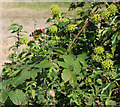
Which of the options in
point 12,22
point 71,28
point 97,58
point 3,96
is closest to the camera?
point 3,96

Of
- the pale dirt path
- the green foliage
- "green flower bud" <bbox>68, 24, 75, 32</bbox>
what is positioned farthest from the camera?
the pale dirt path

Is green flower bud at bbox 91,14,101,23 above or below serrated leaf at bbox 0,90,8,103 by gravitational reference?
above

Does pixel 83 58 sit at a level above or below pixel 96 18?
below

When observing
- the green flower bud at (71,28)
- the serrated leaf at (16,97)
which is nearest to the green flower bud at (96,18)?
the green flower bud at (71,28)

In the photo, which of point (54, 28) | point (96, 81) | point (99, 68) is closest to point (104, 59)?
point (99, 68)

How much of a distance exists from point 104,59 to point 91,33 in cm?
25

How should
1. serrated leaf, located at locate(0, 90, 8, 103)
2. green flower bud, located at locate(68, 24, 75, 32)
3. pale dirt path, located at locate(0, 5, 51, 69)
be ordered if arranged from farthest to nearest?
pale dirt path, located at locate(0, 5, 51, 69) < green flower bud, located at locate(68, 24, 75, 32) < serrated leaf, located at locate(0, 90, 8, 103)

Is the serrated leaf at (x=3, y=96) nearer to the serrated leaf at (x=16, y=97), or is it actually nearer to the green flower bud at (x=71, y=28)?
the serrated leaf at (x=16, y=97)

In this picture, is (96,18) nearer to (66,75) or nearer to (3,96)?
(66,75)

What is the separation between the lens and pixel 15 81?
1.05 meters

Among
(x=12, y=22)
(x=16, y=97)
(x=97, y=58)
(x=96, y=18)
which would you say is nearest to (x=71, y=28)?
(x=96, y=18)

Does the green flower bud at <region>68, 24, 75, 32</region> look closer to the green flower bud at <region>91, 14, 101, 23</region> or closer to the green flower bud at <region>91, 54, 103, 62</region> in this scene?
the green flower bud at <region>91, 14, 101, 23</region>

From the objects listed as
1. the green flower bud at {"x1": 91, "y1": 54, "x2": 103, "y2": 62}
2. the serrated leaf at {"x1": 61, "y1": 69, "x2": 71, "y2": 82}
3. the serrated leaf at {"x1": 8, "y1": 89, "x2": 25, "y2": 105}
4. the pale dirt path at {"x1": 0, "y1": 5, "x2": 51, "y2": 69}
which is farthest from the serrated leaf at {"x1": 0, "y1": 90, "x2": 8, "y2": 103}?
the pale dirt path at {"x1": 0, "y1": 5, "x2": 51, "y2": 69}

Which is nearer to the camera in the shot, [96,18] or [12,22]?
[96,18]
